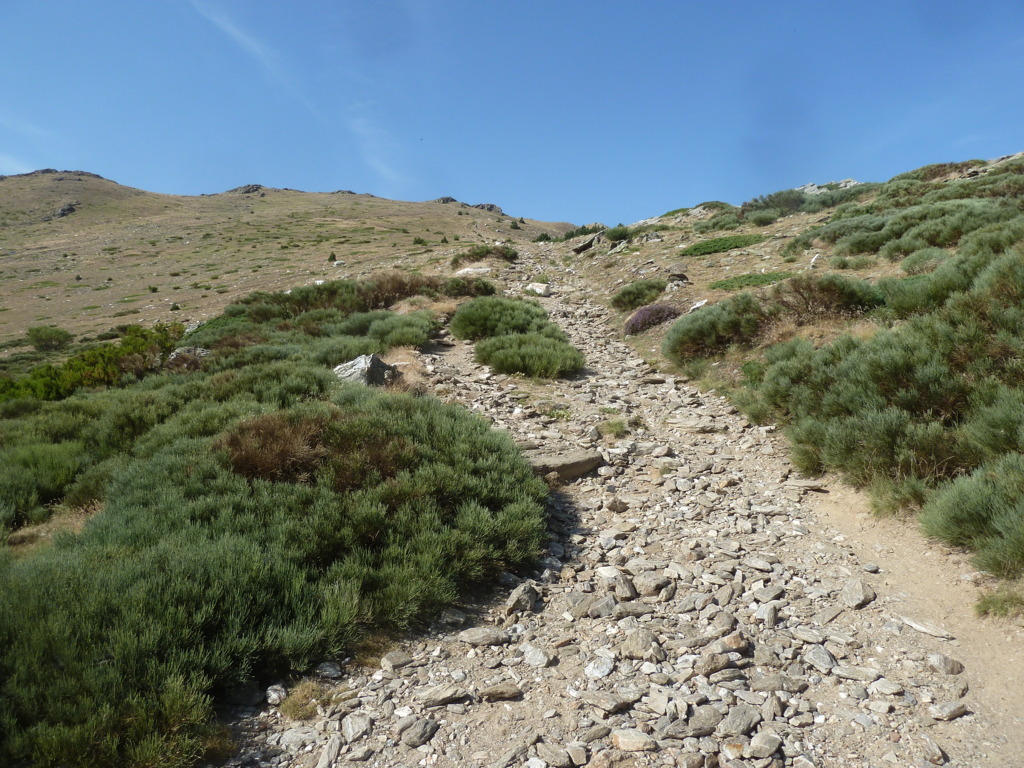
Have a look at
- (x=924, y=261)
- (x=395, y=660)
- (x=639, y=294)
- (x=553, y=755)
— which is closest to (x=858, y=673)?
(x=553, y=755)

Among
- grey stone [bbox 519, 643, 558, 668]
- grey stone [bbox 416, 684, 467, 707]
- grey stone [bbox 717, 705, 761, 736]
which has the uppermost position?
grey stone [bbox 717, 705, 761, 736]

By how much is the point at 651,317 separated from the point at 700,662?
36.6 ft

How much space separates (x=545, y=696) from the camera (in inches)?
137

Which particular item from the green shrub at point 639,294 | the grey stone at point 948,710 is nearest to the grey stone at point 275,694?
the grey stone at point 948,710

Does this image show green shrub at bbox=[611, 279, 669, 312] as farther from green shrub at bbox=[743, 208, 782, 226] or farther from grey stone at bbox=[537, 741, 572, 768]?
grey stone at bbox=[537, 741, 572, 768]

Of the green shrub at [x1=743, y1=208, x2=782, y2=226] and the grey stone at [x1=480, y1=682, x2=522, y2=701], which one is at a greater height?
the green shrub at [x1=743, y1=208, x2=782, y2=226]

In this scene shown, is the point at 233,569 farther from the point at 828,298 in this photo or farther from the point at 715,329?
the point at 828,298

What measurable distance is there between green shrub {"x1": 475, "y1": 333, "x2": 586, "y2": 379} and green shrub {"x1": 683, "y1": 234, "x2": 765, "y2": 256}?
36.2ft

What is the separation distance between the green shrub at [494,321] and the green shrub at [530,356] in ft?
3.64

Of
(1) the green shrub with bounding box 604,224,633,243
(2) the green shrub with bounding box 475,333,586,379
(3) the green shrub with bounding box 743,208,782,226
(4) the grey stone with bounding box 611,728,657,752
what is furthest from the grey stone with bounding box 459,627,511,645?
(1) the green shrub with bounding box 604,224,633,243

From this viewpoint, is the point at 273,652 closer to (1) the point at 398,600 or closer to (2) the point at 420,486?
Result: (1) the point at 398,600

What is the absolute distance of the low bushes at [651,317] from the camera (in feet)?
45.1

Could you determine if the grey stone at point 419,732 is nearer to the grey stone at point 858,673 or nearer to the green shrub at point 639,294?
the grey stone at point 858,673

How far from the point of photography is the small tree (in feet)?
75.8
